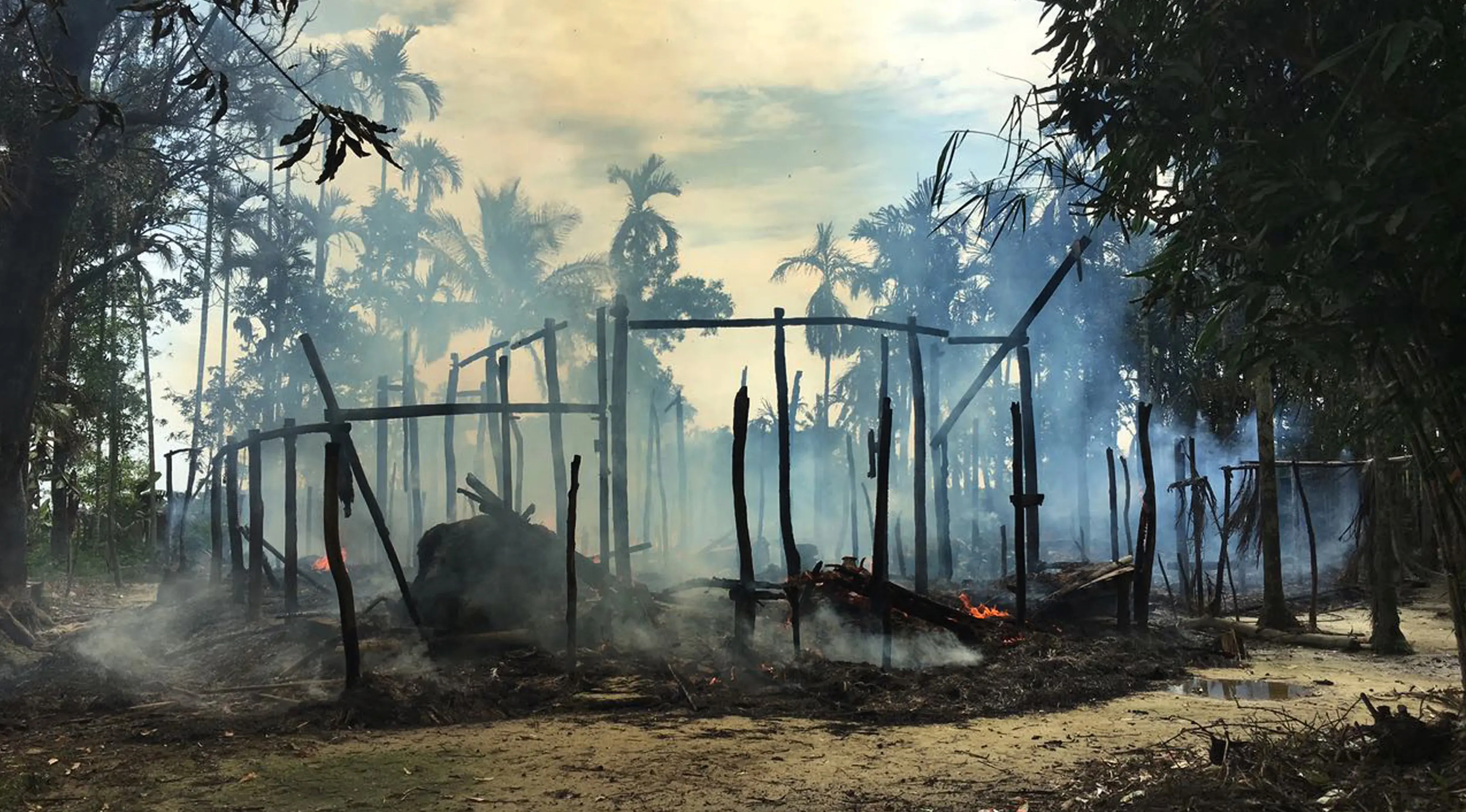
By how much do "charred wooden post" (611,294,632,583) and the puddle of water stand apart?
7.47 meters

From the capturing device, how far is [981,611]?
564 inches

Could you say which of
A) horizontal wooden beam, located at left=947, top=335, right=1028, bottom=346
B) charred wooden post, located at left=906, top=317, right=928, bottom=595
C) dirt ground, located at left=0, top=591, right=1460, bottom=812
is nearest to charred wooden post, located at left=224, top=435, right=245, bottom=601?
dirt ground, located at left=0, top=591, right=1460, bottom=812

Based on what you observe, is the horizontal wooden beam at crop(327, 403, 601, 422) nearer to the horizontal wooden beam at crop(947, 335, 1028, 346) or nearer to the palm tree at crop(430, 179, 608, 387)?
the horizontal wooden beam at crop(947, 335, 1028, 346)

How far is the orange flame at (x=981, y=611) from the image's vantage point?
13.6 m

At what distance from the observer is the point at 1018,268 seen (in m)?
43.6

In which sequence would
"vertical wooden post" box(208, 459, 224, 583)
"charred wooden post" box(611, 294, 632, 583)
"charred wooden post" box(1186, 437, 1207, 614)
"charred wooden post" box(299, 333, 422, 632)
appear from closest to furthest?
1. "charred wooden post" box(299, 333, 422, 632)
2. "charred wooden post" box(611, 294, 632, 583)
3. "charred wooden post" box(1186, 437, 1207, 614)
4. "vertical wooden post" box(208, 459, 224, 583)

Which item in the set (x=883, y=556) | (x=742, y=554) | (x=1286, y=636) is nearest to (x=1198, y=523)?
(x=1286, y=636)

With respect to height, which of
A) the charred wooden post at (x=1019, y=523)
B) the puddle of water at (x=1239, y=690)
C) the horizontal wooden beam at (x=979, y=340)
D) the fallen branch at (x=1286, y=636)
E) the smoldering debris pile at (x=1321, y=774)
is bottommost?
the fallen branch at (x=1286, y=636)

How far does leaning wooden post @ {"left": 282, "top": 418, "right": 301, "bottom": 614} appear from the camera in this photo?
15898 mm

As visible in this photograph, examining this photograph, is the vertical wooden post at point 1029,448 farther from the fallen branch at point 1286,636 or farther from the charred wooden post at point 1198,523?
the fallen branch at point 1286,636

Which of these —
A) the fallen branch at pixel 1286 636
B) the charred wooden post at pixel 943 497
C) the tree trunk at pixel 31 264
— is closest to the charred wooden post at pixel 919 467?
the charred wooden post at pixel 943 497

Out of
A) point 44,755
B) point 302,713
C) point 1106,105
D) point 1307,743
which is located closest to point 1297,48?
point 1106,105

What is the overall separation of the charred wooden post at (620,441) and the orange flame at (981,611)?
484cm

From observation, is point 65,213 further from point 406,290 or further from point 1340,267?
point 406,290
